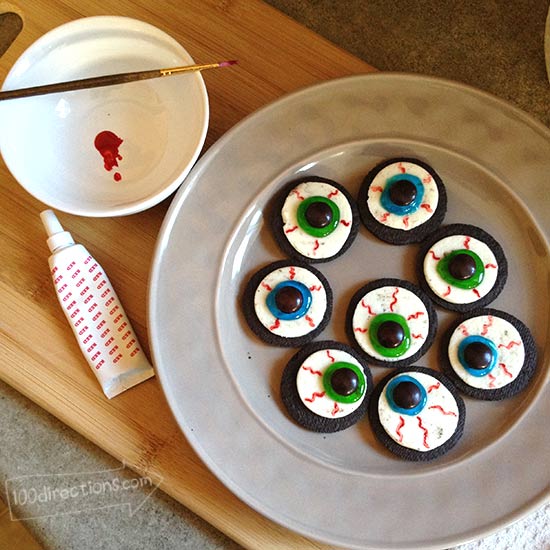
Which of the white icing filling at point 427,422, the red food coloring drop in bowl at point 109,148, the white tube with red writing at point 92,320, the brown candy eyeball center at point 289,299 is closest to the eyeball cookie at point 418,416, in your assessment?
the white icing filling at point 427,422

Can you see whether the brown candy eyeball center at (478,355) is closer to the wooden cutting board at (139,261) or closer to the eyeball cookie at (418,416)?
the eyeball cookie at (418,416)

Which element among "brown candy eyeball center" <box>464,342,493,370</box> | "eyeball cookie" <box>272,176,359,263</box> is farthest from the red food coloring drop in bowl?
"brown candy eyeball center" <box>464,342,493,370</box>

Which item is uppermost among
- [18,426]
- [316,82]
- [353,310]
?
[316,82]

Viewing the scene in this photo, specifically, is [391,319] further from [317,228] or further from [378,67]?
[378,67]

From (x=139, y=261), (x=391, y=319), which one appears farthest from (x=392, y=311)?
(x=139, y=261)

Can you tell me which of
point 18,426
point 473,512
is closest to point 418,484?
point 473,512

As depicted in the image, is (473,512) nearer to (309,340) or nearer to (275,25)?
(309,340)

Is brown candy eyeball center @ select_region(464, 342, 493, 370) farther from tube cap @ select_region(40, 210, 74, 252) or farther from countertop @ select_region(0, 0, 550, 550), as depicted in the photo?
tube cap @ select_region(40, 210, 74, 252)
